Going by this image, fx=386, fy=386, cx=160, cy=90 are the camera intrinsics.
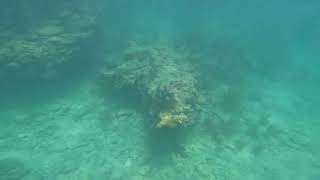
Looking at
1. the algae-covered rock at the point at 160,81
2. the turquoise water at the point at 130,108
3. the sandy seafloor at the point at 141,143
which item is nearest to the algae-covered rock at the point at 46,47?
the turquoise water at the point at 130,108

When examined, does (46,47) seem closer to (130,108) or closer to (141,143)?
(130,108)

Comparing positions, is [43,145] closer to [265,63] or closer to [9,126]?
[9,126]

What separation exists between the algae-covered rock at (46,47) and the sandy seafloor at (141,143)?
119 centimetres

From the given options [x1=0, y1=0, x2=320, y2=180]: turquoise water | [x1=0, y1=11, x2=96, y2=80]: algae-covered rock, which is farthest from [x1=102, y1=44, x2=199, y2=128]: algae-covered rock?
[x1=0, y1=11, x2=96, y2=80]: algae-covered rock

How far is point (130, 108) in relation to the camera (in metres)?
15.0

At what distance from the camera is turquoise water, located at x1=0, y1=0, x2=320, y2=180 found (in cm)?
1281

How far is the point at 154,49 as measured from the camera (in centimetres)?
1773

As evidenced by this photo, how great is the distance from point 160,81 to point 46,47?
15.9 ft

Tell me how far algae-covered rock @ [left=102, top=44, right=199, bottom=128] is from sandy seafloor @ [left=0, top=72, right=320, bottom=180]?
80 centimetres

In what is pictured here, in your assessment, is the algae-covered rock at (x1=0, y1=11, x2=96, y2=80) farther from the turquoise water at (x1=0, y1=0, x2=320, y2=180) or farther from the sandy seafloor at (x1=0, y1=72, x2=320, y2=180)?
the sandy seafloor at (x1=0, y1=72, x2=320, y2=180)

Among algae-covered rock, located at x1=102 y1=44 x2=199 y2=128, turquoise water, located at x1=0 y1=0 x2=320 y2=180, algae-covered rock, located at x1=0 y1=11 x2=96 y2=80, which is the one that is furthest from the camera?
algae-covered rock, located at x1=0 y1=11 x2=96 y2=80

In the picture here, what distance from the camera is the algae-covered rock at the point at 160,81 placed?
13.1 metres

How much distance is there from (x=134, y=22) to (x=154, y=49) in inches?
252

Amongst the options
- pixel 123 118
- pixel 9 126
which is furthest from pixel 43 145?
pixel 123 118
